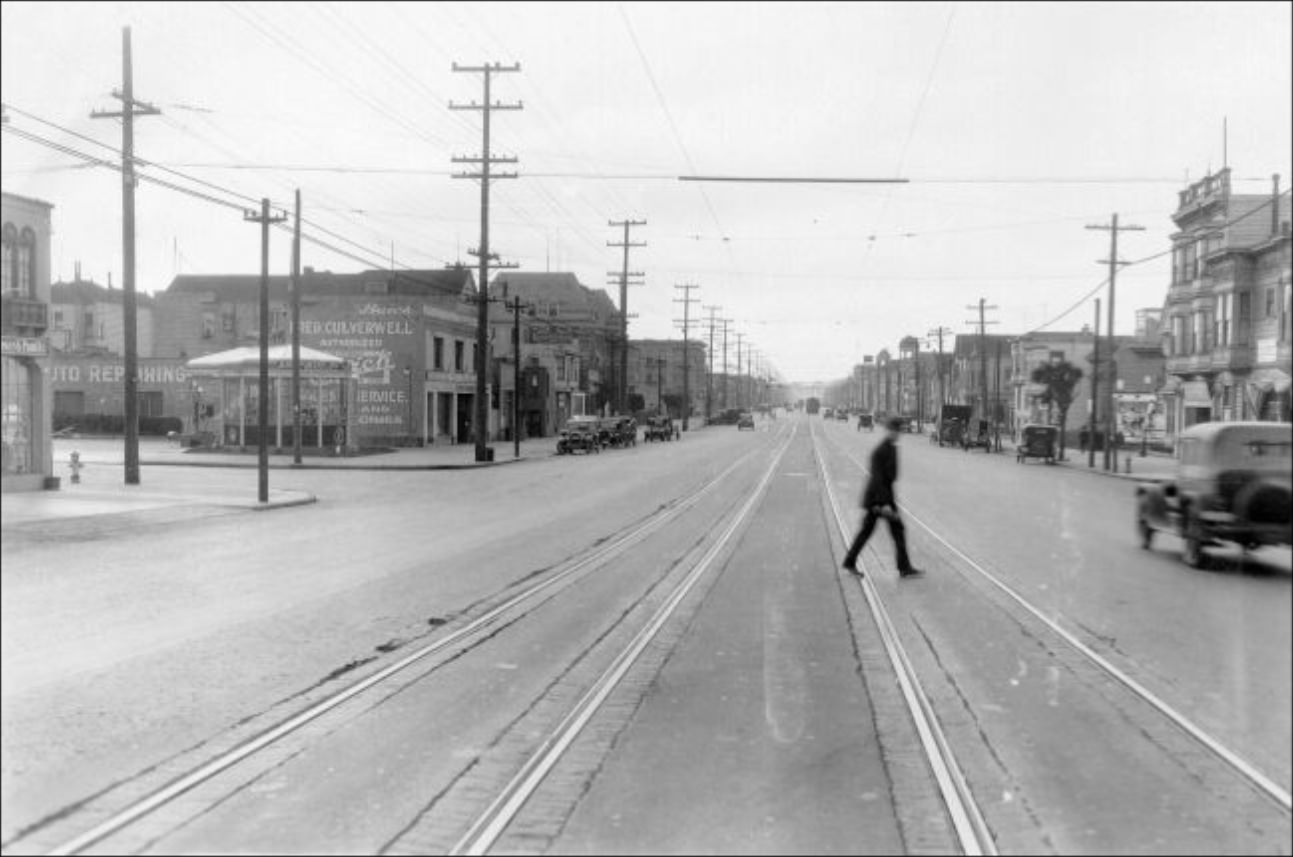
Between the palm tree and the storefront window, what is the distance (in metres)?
3.92

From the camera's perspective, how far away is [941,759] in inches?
199

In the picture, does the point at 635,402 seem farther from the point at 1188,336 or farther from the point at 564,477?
the point at 1188,336

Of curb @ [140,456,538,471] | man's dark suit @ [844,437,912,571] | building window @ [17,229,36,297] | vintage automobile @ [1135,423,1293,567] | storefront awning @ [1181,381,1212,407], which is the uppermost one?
building window @ [17,229,36,297]

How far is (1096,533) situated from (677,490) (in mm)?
21385

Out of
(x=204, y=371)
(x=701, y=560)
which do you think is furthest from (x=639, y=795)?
(x=204, y=371)

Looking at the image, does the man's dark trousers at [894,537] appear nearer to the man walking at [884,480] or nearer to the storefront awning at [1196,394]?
the man walking at [884,480]

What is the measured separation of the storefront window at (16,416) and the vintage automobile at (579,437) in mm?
45156

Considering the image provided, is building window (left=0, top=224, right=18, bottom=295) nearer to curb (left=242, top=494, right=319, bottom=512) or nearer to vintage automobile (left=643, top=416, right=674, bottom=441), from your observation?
curb (left=242, top=494, right=319, bottom=512)

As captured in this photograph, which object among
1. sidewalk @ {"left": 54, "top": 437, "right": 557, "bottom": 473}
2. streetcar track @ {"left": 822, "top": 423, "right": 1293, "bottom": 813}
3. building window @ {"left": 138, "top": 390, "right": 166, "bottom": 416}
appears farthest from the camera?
building window @ {"left": 138, "top": 390, "right": 166, "bottom": 416}

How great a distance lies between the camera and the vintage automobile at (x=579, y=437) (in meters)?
48.0

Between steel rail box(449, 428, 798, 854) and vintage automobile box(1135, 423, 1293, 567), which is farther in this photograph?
steel rail box(449, 428, 798, 854)

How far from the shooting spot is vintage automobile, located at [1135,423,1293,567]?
249 cm

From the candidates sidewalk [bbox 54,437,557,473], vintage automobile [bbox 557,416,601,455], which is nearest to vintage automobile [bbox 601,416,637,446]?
vintage automobile [bbox 557,416,601,455]

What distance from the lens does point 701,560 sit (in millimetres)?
12906
